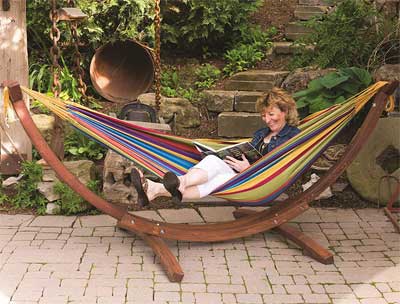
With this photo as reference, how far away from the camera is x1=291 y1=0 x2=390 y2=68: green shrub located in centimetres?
532

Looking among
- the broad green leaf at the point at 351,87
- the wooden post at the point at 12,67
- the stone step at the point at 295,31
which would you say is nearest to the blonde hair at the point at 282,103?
the broad green leaf at the point at 351,87

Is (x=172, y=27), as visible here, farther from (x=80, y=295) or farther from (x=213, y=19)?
(x=80, y=295)

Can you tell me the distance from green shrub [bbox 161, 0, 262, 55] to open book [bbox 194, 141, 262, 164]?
2.19 meters

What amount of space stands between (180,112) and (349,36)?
58.1 inches

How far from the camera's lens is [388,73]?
4.99 m

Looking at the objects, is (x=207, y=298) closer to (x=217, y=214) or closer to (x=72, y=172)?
(x=217, y=214)

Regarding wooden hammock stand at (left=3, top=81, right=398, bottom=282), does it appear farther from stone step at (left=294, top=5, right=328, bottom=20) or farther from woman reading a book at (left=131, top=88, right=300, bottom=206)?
stone step at (left=294, top=5, right=328, bottom=20)

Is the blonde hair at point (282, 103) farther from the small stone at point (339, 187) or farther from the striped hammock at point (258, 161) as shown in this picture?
the small stone at point (339, 187)

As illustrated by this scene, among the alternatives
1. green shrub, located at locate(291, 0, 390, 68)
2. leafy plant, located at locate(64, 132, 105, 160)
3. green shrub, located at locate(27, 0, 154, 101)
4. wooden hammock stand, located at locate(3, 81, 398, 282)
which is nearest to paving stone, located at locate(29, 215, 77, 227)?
wooden hammock stand, located at locate(3, 81, 398, 282)

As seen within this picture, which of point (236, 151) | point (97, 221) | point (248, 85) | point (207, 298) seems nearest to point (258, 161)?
point (236, 151)

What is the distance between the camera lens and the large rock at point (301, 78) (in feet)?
17.2

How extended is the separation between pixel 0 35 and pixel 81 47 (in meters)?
1.62

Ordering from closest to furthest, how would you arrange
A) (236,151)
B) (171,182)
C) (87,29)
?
(171,182) → (236,151) → (87,29)

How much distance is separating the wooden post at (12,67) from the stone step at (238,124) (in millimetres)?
1514
